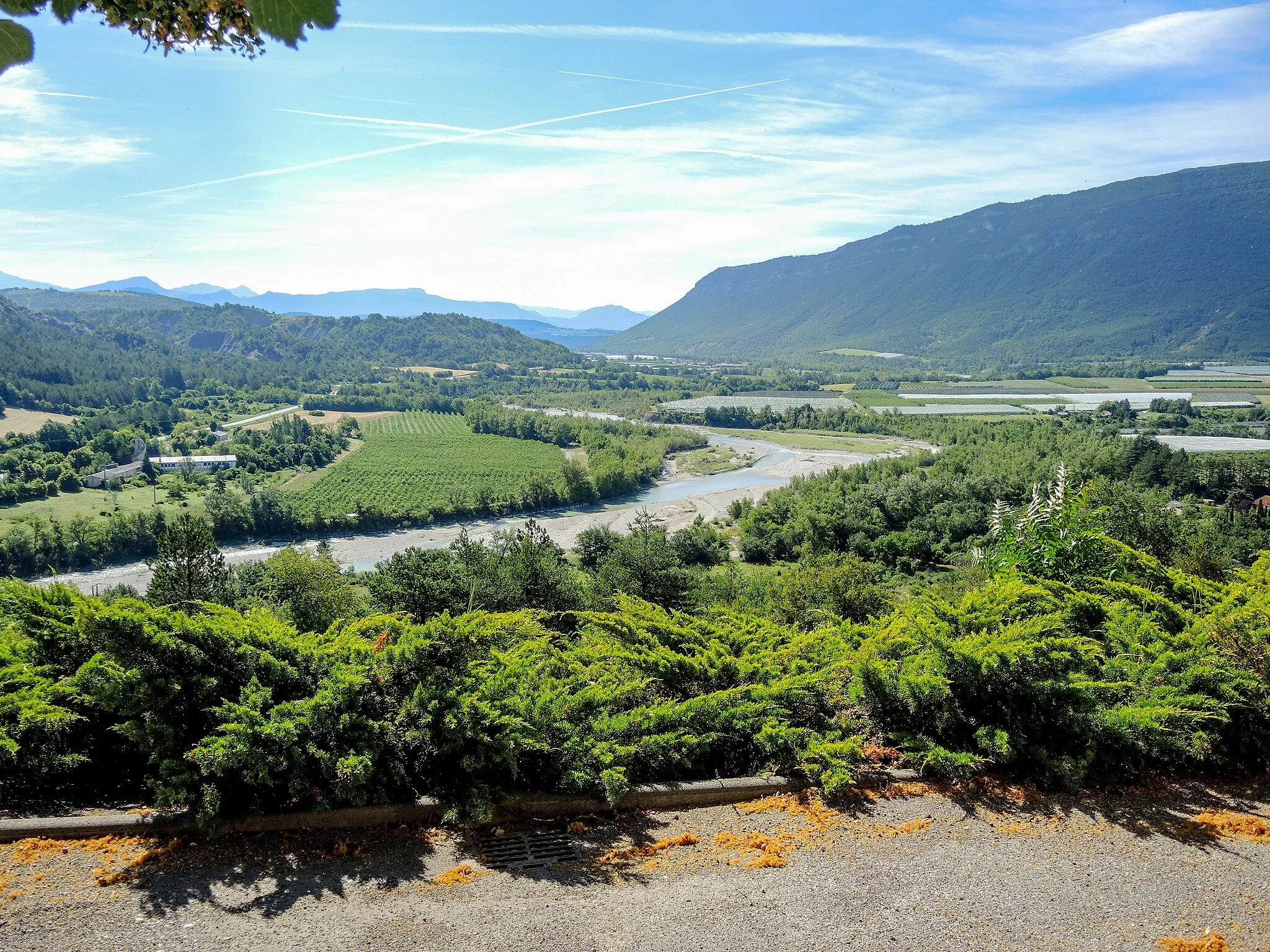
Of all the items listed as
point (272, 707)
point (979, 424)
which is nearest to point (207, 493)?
point (272, 707)

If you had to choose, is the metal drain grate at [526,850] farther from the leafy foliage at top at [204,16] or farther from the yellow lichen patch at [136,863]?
the leafy foliage at top at [204,16]

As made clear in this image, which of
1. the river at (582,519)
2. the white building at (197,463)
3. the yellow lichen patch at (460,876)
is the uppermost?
the yellow lichen patch at (460,876)

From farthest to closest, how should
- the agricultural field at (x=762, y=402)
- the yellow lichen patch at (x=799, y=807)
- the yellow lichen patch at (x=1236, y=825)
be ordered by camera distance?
the agricultural field at (x=762, y=402) < the yellow lichen patch at (x=799, y=807) < the yellow lichen patch at (x=1236, y=825)

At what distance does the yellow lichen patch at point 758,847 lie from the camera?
5.76 metres

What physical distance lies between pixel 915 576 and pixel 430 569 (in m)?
31.9

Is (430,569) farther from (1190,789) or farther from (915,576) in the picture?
(915,576)

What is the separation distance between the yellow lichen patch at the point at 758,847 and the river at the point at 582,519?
45755mm

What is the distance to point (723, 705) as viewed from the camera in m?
7.57

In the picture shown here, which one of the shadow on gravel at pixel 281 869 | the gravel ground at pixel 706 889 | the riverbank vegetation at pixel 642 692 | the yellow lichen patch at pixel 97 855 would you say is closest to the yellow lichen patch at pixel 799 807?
the gravel ground at pixel 706 889

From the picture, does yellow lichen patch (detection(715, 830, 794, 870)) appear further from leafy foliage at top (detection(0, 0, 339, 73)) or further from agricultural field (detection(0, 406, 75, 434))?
agricultural field (detection(0, 406, 75, 434))

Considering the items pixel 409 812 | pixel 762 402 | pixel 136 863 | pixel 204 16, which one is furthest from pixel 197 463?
pixel 204 16

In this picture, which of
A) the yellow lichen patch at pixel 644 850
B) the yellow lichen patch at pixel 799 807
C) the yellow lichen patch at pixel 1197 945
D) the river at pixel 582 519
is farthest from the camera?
the river at pixel 582 519

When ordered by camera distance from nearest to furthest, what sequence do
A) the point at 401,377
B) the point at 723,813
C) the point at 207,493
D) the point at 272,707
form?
the point at 272,707 < the point at 723,813 < the point at 207,493 < the point at 401,377

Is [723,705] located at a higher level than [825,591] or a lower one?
higher
